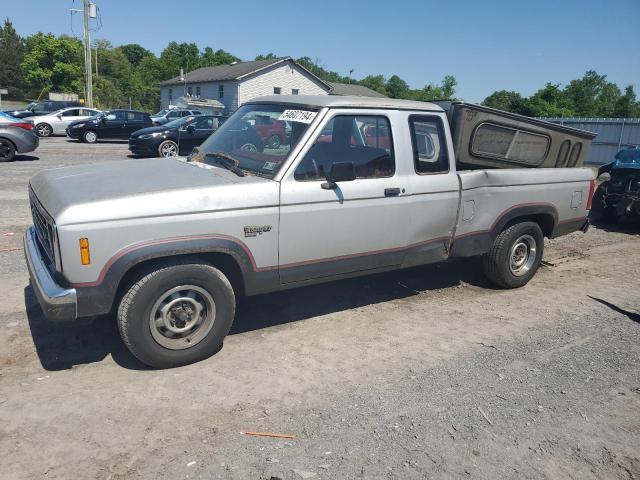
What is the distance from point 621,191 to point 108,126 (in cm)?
2007

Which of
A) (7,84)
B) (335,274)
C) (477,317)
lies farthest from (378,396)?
(7,84)

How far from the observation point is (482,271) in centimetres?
628

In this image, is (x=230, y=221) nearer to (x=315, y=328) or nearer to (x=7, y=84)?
(x=315, y=328)

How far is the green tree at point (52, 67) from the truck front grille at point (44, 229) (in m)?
75.0

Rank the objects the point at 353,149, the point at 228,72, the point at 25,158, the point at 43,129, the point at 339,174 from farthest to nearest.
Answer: the point at 228,72 → the point at 43,129 → the point at 25,158 → the point at 353,149 → the point at 339,174

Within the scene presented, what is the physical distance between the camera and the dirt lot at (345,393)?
10.2ft

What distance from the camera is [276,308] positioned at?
5.37 metres

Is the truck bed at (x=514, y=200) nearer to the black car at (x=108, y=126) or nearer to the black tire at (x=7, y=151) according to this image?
the black tire at (x=7, y=151)

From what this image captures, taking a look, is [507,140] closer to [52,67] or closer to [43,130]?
[43,130]

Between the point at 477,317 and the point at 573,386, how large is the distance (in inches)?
54.5

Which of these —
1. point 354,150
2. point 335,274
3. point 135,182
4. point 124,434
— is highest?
point 354,150

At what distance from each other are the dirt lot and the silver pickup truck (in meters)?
0.50

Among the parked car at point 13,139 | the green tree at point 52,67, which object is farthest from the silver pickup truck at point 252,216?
the green tree at point 52,67

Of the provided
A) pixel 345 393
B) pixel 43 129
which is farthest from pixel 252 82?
pixel 345 393
